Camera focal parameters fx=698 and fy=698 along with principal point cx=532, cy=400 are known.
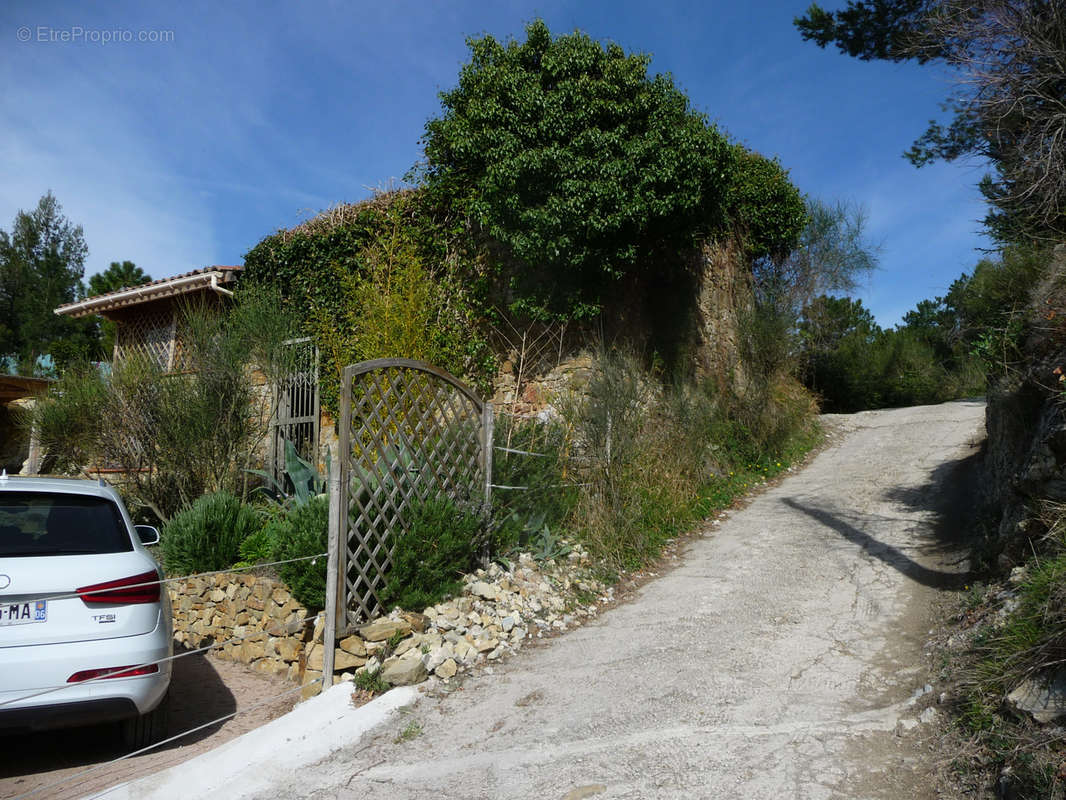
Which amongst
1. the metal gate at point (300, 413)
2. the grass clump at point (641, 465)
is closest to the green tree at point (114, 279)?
the metal gate at point (300, 413)

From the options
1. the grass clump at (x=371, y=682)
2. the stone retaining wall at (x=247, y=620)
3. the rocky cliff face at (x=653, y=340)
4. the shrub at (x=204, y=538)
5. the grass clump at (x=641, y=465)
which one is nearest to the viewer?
the grass clump at (x=371, y=682)

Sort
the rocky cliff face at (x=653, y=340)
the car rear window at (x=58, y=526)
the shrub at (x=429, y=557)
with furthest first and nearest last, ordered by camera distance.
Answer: the rocky cliff face at (x=653, y=340) < the shrub at (x=429, y=557) < the car rear window at (x=58, y=526)

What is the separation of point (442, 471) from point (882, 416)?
12.4 metres

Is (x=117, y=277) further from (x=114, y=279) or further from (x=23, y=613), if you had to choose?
(x=23, y=613)

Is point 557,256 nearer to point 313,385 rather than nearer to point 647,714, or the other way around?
point 313,385

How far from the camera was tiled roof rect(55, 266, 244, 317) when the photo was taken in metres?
11.9

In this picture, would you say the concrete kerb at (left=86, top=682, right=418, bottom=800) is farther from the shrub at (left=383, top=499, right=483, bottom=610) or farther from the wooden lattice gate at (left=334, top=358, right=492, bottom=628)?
the shrub at (left=383, top=499, right=483, bottom=610)

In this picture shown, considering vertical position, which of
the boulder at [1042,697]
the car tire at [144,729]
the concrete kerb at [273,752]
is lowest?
the car tire at [144,729]

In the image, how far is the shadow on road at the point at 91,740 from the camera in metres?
4.07

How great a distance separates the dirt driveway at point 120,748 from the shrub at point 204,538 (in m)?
1.15

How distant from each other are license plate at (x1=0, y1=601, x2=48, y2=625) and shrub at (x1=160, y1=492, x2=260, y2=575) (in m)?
3.55

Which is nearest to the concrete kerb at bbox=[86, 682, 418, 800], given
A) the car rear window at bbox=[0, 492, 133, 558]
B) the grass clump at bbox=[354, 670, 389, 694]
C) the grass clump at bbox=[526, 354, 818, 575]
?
the grass clump at bbox=[354, 670, 389, 694]

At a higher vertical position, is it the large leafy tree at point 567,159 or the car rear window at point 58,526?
the large leafy tree at point 567,159

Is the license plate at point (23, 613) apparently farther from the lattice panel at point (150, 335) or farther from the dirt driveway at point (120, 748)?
the lattice panel at point (150, 335)
